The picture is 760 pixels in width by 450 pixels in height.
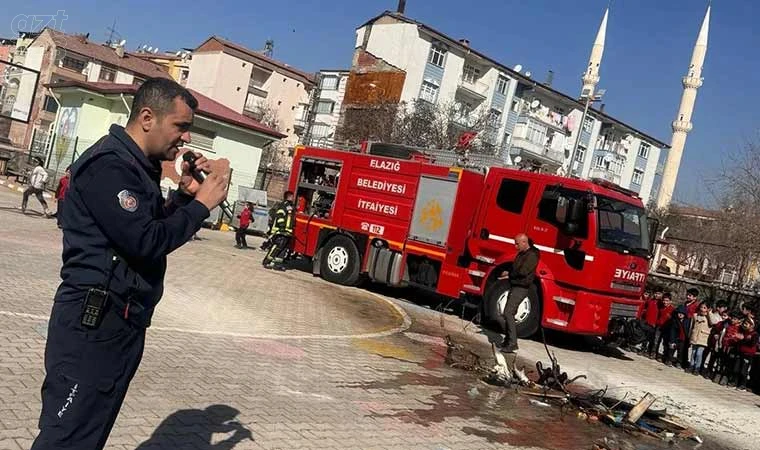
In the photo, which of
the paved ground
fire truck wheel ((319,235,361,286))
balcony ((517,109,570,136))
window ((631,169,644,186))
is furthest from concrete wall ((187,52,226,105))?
the paved ground

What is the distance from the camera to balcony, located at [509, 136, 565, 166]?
60.8 meters

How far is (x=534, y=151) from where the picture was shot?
61.8 m

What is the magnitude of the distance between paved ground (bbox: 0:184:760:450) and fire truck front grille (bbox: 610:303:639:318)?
91 cm

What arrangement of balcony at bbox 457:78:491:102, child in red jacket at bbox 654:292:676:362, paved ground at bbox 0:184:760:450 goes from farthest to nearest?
balcony at bbox 457:78:491:102 → child in red jacket at bbox 654:292:676:362 → paved ground at bbox 0:184:760:450

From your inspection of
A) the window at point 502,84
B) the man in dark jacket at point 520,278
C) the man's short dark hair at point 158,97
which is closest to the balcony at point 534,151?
the window at point 502,84

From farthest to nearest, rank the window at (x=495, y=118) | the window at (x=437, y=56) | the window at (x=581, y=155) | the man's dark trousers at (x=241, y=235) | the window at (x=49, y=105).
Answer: the window at (x=581, y=155) < the window at (x=49, y=105) < the window at (x=495, y=118) < the window at (x=437, y=56) < the man's dark trousers at (x=241, y=235)

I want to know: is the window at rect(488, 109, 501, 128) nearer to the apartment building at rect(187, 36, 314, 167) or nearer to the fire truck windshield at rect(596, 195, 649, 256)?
the apartment building at rect(187, 36, 314, 167)

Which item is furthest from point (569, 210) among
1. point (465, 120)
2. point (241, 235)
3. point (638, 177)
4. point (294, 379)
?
point (638, 177)

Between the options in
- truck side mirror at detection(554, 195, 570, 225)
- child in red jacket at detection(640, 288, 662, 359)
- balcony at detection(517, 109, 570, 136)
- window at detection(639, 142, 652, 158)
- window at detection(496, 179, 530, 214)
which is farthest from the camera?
window at detection(639, 142, 652, 158)

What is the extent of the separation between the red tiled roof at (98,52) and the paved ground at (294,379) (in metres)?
56.9

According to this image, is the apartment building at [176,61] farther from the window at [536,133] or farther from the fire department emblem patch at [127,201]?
the fire department emblem patch at [127,201]

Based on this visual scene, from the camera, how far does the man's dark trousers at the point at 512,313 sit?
10.3m

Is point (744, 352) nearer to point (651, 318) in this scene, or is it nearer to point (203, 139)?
point (651, 318)

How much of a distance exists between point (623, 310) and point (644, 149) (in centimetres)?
7066
